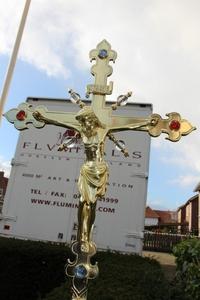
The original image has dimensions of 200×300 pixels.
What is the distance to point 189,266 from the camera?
22.5 ft

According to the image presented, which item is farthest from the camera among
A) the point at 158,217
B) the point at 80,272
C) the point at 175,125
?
the point at 158,217

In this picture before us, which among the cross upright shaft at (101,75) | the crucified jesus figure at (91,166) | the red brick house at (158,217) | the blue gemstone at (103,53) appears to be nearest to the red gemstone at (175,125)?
the crucified jesus figure at (91,166)

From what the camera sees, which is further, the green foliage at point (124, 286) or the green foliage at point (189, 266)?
the green foliage at point (189, 266)

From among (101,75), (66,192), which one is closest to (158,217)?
(66,192)

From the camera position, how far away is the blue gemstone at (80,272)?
343 cm

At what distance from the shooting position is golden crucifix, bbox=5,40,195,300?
3.54m

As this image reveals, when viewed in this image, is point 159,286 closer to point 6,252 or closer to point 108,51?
point 108,51

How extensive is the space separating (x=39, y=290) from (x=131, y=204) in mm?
2703

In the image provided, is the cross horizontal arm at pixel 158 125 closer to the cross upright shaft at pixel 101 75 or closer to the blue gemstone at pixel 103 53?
the cross upright shaft at pixel 101 75

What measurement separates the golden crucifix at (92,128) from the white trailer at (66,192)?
179 inches

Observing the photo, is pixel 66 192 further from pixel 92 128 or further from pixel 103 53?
pixel 92 128

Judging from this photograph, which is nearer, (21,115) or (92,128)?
(92,128)

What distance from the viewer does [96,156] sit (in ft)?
12.3

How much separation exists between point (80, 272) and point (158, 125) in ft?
5.20
